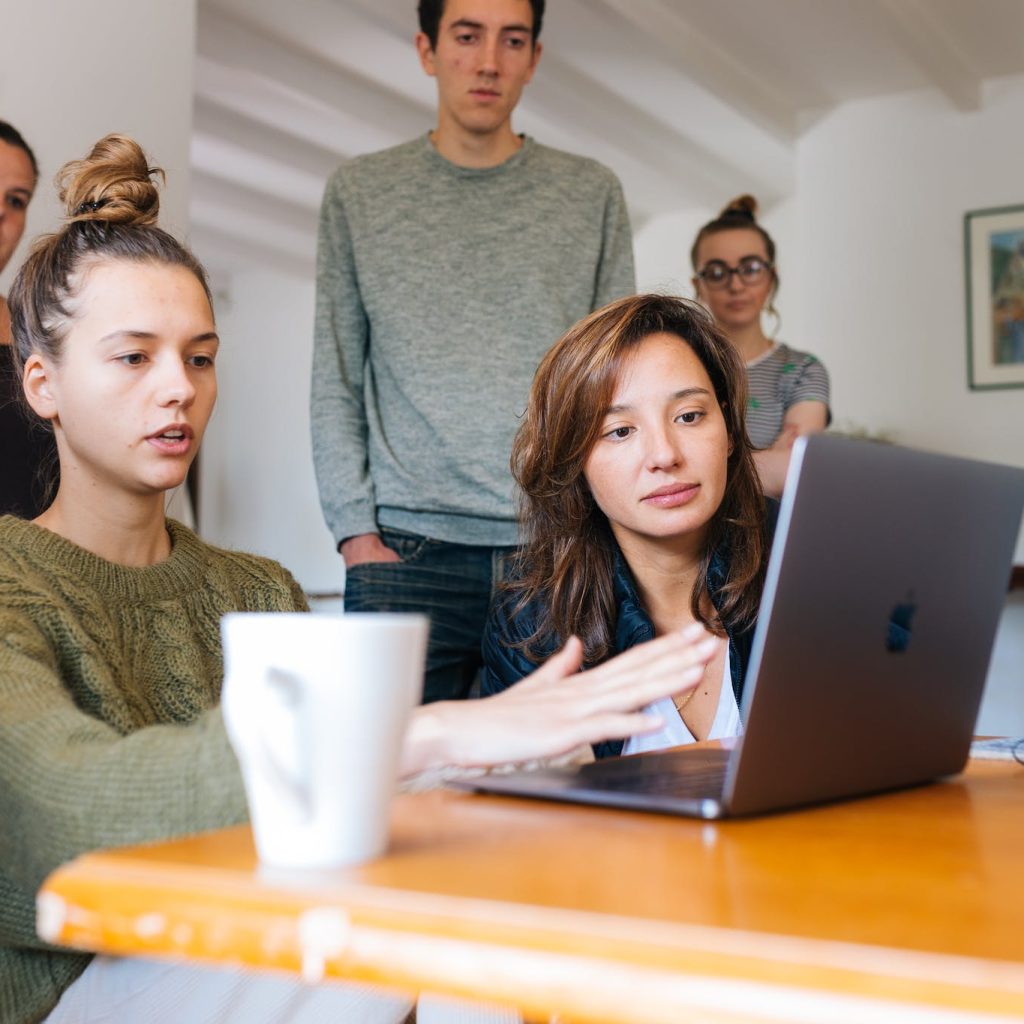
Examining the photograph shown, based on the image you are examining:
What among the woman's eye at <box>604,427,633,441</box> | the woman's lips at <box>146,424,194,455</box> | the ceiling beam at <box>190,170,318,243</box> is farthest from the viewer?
the ceiling beam at <box>190,170,318,243</box>

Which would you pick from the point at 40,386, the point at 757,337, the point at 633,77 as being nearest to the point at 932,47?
the point at 633,77

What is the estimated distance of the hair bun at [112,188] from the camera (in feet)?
4.46

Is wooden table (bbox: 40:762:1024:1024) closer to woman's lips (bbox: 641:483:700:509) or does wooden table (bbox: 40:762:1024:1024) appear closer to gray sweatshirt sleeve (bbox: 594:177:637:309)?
woman's lips (bbox: 641:483:700:509)

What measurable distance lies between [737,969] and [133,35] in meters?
2.64

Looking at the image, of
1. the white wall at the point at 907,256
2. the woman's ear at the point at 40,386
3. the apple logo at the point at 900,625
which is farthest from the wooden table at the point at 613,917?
the white wall at the point at 907,256

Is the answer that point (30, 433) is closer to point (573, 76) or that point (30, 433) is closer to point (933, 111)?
point (573, 76)

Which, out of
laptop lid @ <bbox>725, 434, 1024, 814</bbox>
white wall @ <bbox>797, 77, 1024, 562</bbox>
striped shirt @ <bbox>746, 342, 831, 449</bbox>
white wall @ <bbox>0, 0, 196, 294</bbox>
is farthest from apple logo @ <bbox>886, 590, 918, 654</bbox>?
white wall @ <bbox>797, 77, 1024, 562</bbox>

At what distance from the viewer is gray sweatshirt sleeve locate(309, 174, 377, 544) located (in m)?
2.16

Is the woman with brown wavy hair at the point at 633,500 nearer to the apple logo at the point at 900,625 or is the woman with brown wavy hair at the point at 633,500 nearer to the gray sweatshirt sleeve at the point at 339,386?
the gray sweatshirt sleeve at the point at 339,386

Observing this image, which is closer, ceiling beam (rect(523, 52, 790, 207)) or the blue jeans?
the blue jeans

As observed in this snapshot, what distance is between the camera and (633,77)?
19.1ft

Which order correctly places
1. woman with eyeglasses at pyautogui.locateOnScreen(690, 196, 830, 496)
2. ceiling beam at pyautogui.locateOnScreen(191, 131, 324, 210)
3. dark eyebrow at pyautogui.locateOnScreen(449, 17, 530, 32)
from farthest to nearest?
1. ceiling beam at pyautogui.locateOnScreen(191, 131, 324, 210)
2. woman with eyeglasses at pyautogui.locateOnScreen(690, 196, 830, 496)
3. dark eyebrow at pyautogui.locateOnScreen(449, 17, 530, 32)

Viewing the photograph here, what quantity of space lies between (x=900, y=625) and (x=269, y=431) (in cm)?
949

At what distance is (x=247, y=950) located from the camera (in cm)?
50
